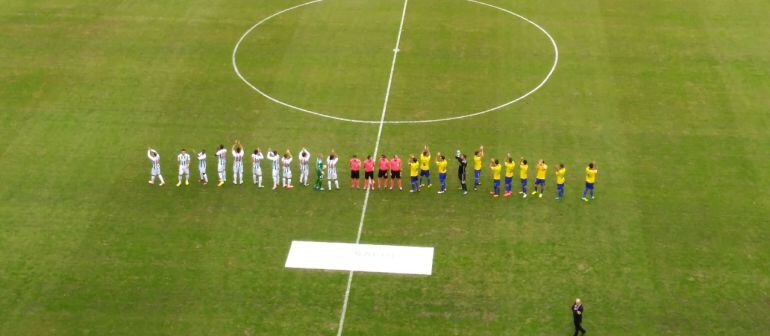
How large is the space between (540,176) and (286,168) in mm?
8736

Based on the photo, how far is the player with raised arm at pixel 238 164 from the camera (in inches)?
1406

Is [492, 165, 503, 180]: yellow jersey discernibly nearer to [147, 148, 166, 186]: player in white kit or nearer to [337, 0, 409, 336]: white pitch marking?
[337, 0, 409, 336]: white pitch marking

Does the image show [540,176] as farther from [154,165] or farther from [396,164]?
[154,165]

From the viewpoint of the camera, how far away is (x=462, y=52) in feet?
147

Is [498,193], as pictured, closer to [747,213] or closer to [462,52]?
[747,213]

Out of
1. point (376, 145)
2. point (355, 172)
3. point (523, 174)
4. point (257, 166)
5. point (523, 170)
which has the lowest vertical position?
point (376, 145)

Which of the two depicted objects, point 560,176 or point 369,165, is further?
point 369,165

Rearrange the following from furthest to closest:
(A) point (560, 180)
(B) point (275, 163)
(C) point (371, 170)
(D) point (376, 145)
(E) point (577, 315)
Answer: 1. (D) point (376, 145)
2. (B) point (275, 163)
3. (C) point (371, 170)
4. (A) point (560, 180)
5. (E) point (577, 315)

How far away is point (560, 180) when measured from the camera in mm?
34438

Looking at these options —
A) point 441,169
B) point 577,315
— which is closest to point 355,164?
point 441,169

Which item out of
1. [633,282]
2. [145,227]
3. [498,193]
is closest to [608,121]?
[498,193]

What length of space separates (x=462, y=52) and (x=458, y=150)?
8515mm

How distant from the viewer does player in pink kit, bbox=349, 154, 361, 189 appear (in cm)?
3531

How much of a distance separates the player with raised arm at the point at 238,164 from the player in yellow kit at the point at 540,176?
33.6ft
